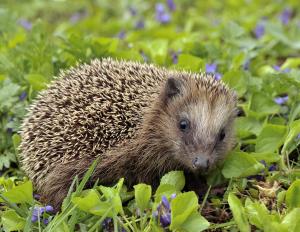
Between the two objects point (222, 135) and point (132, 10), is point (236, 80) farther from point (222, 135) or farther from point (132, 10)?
point (132, 10)

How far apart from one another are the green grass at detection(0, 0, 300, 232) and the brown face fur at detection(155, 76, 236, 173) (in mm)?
188

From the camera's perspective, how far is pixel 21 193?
4277 millimetres

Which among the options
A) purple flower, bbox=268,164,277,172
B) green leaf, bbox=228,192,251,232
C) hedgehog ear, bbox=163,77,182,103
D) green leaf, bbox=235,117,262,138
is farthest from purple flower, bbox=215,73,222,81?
green leaf, bbox=228,192,251,232

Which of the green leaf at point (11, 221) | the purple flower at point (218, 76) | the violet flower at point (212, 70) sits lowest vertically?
the green leaf at point (11, 221)

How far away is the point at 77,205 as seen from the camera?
407cm

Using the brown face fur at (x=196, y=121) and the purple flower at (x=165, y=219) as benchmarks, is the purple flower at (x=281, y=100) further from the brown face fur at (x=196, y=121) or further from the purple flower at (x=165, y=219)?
the purple flower at (x=165, y=219)

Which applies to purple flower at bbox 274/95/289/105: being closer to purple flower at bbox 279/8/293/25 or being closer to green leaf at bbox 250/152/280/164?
green leaf at bbox 250/152/280/164

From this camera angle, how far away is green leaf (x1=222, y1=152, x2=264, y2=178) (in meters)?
4.68

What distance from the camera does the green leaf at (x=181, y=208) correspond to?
12.9 feet

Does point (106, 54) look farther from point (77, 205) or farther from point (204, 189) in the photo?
point (77, 205)

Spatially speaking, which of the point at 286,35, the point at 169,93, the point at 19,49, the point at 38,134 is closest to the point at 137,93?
the point at 169,93

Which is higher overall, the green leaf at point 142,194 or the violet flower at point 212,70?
the violet flower at point 212,70

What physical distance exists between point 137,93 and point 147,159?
59cm

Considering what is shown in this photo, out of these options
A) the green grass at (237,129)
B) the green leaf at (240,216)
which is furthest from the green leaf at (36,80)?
the green leaf at (240,216)
